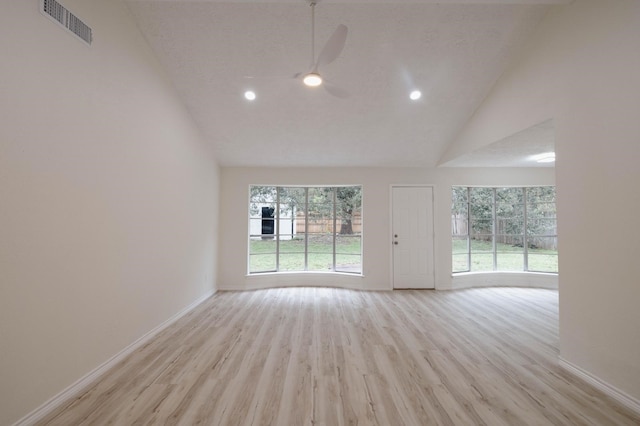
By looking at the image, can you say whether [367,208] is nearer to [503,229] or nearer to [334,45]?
[503,229]

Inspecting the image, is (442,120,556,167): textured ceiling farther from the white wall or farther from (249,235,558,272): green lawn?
(249,235,558,272): green lawn

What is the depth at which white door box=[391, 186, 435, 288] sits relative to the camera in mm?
5238

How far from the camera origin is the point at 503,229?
221 inches

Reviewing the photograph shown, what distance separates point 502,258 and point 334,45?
5.66 m

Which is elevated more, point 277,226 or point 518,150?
point 518,150

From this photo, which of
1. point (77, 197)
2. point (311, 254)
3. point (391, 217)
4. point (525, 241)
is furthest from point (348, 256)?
point (77, 197)

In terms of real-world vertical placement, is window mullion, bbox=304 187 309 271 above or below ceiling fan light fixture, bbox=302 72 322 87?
below

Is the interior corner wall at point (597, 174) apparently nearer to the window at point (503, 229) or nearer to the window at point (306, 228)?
the window at point (503, 229)

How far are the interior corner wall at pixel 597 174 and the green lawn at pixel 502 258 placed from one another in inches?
122

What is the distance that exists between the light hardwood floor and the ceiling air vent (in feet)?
9.20

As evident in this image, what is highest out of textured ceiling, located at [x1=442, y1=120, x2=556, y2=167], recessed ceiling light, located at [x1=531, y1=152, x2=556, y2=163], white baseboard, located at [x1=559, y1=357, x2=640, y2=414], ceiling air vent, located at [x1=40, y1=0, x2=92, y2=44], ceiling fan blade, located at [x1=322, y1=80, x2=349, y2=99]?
ceiling air vent, located at [x1=40, y1=0, x2=92, y2=44]

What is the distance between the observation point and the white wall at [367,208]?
17.1ft

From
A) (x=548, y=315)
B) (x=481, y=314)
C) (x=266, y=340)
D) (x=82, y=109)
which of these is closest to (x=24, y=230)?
(x=82, y=109)

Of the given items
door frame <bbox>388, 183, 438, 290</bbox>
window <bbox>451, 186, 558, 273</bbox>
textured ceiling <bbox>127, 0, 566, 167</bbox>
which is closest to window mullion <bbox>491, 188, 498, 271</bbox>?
window <bbox>451, 186, 558, 273</bbox>
